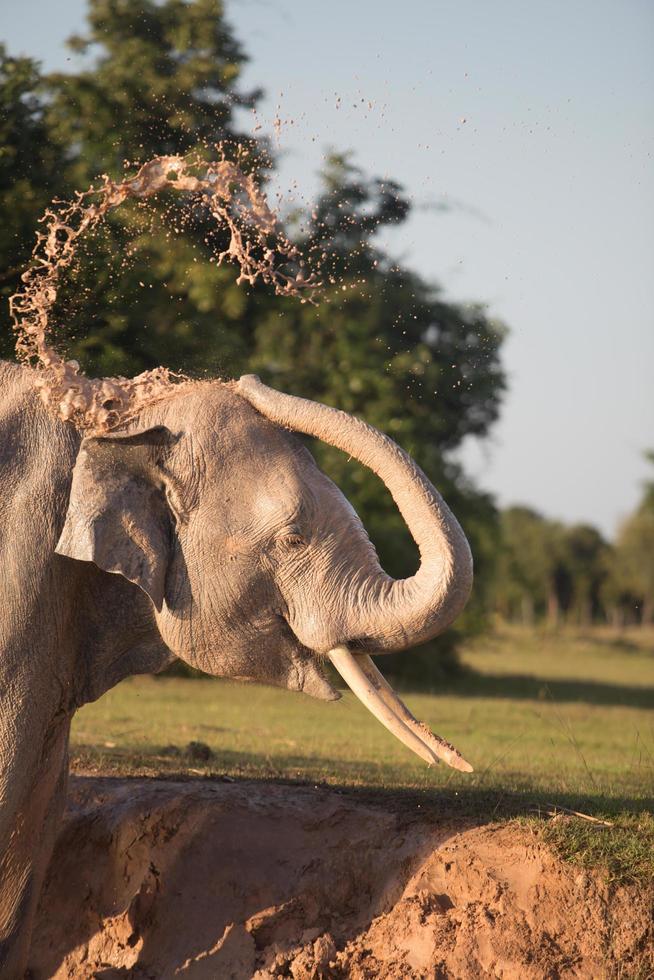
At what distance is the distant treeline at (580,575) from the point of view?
69.2 m

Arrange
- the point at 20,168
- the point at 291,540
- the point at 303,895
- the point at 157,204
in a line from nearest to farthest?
1. the point at 291,540
2. the point at 303,895
3. the point at 157,204
4. the point at 20,168

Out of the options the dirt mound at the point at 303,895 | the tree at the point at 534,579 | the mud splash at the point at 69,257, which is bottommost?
the dirt mound at the point at 303,895

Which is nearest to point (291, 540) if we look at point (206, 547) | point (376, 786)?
point (206, 547)

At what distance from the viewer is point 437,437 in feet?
87.4

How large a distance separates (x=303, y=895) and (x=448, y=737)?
647cm

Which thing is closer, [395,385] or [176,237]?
[176,237]

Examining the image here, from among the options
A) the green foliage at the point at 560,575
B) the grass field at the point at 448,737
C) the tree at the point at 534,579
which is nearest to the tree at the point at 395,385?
the grass field at the point at 448,737

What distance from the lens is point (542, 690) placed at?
20.0 m

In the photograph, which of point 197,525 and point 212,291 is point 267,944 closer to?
point 197,525

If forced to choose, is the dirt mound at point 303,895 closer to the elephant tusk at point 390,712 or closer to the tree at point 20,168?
the elephant tusk at point 390,712

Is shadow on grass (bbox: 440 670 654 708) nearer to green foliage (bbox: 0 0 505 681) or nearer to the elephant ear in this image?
green foliage (bbox: 0 0 505 681)

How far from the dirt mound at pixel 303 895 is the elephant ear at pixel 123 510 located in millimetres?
1958

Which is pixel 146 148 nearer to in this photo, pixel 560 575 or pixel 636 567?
pixel 636 567

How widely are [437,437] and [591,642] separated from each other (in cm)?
1727
